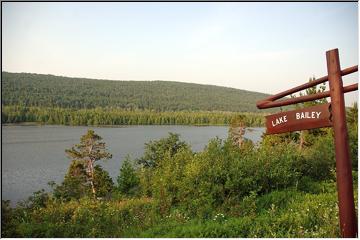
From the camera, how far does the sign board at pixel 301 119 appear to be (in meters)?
3.55

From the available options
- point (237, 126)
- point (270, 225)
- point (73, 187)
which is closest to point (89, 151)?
point (73, 187)

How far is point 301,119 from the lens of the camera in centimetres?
369

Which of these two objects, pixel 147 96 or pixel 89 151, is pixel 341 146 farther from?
pixel 147 96

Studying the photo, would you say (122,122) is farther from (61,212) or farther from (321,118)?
(321,118)

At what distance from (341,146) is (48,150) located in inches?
1016

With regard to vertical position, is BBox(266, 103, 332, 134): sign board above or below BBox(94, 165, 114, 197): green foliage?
above

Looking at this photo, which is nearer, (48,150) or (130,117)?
(48,150)

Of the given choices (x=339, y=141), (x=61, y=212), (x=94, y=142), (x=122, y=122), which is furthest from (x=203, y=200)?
(x=122, y=122)

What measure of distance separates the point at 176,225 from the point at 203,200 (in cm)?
89

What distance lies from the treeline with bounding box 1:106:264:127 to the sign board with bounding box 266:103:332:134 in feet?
60.4

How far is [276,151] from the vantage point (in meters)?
7.72

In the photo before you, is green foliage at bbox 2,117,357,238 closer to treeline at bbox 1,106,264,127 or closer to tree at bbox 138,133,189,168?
treeline at bbox 1,106,264,127

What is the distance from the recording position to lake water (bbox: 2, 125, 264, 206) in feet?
55.8

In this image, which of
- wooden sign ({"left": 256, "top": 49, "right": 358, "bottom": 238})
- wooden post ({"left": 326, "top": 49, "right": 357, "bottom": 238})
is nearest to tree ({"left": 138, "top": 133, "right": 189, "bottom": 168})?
wooden sign ({"left": 256, "top": 49, "right": 358, "bottom": 238})
